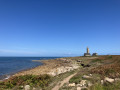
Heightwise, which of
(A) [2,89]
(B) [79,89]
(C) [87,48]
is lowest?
(A) [2,89]

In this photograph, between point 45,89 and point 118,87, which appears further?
point 45,89

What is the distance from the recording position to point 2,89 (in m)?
6.41

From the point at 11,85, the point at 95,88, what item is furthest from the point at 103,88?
the point at 11,85

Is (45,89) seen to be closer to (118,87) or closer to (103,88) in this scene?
(103,88)

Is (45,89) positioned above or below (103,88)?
below

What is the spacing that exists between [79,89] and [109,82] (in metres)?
2.59

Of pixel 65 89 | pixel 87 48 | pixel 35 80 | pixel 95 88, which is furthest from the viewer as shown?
pixel 87 48

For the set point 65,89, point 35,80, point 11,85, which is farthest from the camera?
point 35,80

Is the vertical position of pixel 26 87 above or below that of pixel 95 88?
below

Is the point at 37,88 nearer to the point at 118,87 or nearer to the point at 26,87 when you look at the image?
the point at 26,87

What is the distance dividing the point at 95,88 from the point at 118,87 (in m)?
1.61

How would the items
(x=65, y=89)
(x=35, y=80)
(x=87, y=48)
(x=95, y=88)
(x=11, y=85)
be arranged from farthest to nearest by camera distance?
(x=87, y=48) → (x=35, y=80) → (x=11, y=85) → (x=65, y=89) → (x=95, y=88)

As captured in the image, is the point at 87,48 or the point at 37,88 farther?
the point at 87,48

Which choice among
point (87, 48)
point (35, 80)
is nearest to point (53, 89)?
point (35, 80)
